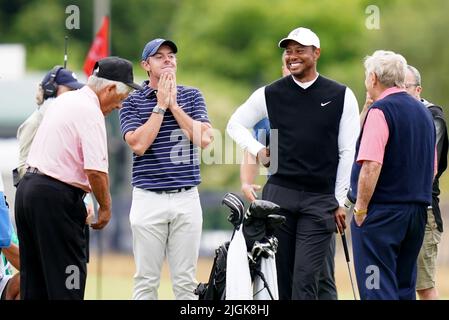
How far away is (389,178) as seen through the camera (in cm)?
898

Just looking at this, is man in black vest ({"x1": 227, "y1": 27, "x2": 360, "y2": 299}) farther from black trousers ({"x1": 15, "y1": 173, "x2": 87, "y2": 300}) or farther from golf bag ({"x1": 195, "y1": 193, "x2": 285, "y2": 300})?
black trousers ({"x1": 15, "y1": 173, "x2": 87, "y2": 300})

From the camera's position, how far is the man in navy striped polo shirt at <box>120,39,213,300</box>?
9633mm

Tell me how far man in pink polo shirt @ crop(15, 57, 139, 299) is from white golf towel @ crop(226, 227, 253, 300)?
102 cm

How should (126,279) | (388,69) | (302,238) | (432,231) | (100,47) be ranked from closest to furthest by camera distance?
(388,69)
(302,238)
(432,231)
(100,47)
(126,279)

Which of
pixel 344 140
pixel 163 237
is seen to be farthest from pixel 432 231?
pixel 163 237

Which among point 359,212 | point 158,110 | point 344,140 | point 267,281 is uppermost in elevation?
point 158,110

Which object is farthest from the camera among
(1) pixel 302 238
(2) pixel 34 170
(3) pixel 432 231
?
(3) pixel 432 231

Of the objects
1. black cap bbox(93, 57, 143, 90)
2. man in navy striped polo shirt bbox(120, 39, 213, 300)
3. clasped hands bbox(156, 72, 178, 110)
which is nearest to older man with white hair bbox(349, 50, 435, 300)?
man in navy striped polo shirt bbox(120, 39, 213, 300)

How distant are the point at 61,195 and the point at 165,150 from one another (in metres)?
1.18

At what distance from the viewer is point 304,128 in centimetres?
980

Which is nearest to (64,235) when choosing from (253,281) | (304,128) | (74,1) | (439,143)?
(253,281)

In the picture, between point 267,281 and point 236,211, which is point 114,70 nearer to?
point 236,211

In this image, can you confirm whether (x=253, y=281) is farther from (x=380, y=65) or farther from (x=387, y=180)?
(x=380, y=65)
